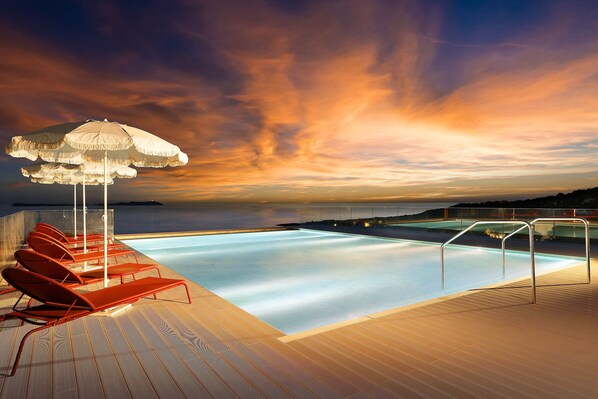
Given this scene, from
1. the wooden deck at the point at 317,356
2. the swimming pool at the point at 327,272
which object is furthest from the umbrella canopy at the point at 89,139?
the swimming pool at the point at 327,272

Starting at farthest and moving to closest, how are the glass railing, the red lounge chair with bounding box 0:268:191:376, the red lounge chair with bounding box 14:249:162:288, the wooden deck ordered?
the glass railing, the red lounge chair with bounding box 14:249:162:288, the red lounge chair with bounding box 0:268:191:376, the wooden deck

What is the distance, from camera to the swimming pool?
18.7 feet

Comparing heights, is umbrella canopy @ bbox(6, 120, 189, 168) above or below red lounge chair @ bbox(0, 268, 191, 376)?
above

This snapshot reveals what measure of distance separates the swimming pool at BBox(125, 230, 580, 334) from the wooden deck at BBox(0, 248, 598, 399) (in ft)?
7.26

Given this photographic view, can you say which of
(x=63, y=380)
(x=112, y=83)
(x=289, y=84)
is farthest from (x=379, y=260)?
(x=112, y=83)

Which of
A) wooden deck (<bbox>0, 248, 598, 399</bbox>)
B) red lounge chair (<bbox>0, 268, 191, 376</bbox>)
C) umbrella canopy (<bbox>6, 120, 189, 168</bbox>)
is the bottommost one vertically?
wooden deck (<bbox>0, 248, 598, 399</bbox>)

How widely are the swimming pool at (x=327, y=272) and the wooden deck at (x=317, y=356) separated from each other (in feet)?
7.26

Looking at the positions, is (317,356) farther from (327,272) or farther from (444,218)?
(444,218)

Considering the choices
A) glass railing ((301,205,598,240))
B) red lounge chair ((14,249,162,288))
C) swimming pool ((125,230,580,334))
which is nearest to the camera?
red lounge chair ((14,249,162,288))

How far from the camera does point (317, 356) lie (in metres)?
2.43

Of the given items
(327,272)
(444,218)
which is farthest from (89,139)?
(444,218)

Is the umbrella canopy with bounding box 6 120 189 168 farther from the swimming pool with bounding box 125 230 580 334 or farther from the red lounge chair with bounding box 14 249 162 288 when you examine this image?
the swimming pool with bounding box 125 230 580 334

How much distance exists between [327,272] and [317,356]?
5.16 metres

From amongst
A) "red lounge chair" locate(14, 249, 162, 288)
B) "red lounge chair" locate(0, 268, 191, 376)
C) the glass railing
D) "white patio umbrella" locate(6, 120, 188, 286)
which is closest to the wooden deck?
"red lounge chair" locate(0, 268, 191, 376)
